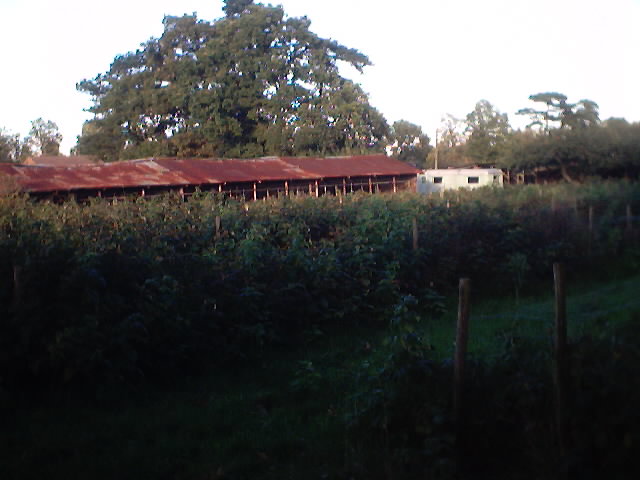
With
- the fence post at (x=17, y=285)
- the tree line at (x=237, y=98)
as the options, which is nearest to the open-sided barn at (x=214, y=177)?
the tree line at (x=237, y=98)

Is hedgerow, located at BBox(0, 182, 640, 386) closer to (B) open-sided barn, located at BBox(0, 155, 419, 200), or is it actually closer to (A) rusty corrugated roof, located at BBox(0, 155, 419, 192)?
(B) open-sided barn, located at BBox(0, 155, 419, 200)

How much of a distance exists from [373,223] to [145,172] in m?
21.7

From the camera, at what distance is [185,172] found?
34219 millimetres

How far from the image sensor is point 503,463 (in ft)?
16.1

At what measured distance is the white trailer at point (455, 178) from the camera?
34.5m

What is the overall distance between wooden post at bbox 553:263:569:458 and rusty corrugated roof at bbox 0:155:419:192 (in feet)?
A: 85.7

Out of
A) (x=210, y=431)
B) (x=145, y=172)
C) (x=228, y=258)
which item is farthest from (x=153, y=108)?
(x=210, y=431)

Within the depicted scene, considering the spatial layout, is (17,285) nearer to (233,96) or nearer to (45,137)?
(233,96)

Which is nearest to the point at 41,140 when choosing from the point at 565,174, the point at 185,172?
the point at 185,172

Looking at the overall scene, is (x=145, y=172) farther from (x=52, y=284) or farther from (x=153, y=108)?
(x=52, y=284)

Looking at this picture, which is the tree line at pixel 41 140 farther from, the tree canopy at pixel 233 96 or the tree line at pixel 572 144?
the tree line at pixel 572 144

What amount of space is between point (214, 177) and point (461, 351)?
98.7 feet

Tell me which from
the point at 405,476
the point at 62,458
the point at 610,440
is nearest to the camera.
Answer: the point at 610,440

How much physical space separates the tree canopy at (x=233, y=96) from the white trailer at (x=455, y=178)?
8.85m
